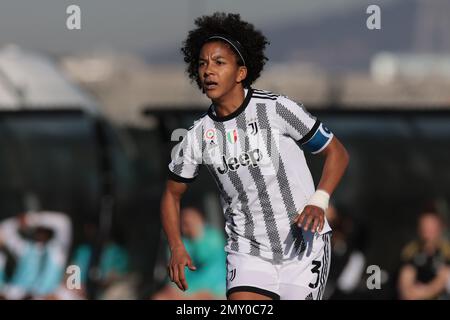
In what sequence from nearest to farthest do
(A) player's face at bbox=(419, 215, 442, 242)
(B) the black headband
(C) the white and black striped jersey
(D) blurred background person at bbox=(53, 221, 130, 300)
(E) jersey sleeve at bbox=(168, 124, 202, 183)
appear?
(B) the black headband, (C) the white and black striped jersey, (E) jersey sleeve at bbox=(168, 124, 202, 183), (A) player's face at bbox=(419, 215, 442, 242), (D) blurred background person at bbox=(53, 221, 130, 300)

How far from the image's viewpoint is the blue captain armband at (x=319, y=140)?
5.82 m

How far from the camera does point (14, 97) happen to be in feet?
69.1

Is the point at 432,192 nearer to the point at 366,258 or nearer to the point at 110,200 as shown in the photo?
the point at 366,258

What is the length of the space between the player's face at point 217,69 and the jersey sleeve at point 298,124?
10.5 inches

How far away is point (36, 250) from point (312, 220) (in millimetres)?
7455

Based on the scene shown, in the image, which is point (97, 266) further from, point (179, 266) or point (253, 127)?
point (253, 127)

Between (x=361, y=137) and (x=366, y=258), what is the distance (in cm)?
142

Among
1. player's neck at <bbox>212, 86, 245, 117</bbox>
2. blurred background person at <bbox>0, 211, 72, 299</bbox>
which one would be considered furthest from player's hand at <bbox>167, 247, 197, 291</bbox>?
blurred background person at <bbox>0, 211, 72, 299</bbox>

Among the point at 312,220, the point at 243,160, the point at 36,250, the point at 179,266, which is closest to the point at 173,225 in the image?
the point at 179,266

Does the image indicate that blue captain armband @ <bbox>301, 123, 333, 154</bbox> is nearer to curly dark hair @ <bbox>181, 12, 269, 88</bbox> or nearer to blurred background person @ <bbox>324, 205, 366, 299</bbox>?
curly dark hair @ <bbox>181, 12, 269, 88</bbox>

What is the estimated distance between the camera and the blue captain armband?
19.1 feet

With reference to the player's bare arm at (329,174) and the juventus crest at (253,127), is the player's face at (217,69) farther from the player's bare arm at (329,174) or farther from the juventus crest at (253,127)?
the player's bare arm at (329,174)

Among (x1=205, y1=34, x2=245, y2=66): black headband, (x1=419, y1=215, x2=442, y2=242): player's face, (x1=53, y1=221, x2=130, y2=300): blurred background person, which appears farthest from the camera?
(x1=53, y1=221, x2=130, y2=300): blurred background person
